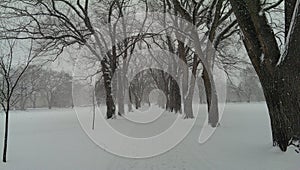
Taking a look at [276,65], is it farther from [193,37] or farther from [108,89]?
[108,89]

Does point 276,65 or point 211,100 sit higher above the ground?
point 276,65

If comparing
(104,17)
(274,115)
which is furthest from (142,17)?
(274,115)

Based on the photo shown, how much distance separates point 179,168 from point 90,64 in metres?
21.3

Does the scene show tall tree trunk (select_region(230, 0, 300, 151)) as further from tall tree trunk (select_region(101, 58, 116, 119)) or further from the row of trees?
tall tree trunk (select_region(101, 58, 116, 119))

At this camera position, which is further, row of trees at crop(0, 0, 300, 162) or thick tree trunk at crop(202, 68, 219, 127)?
thick tree trunk at crop(202, 68, 219, 127)

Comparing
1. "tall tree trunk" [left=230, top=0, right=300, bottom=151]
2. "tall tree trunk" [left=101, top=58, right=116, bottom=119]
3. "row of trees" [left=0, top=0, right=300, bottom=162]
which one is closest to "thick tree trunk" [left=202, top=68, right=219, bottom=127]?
"row of trees" [left=0, top=0, right=300, bottom=162]

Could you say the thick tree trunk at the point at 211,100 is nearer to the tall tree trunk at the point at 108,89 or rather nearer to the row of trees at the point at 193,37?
the row of trees at the point at 193,37

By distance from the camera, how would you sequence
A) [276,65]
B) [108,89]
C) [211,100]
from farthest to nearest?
1. [108,89]
2. [211,100]
3. [276,65]

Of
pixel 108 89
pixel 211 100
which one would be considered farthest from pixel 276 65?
pixel 108 89

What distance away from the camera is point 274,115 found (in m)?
7.03

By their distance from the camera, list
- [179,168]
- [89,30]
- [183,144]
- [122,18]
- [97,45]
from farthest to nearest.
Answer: [122,18] → [97,45] → [89,30] → [183,144] → [179,168]

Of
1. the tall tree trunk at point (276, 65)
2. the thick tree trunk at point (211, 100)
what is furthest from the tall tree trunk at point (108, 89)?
the tall tree trunk at point (276, 65)

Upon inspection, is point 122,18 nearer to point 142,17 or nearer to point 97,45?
point 142,17

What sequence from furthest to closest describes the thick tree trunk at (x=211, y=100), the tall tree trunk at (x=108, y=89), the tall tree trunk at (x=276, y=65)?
1. the tall tree trunk at (x=108, y=89)
2. the thick tree trunk at (x=211, y=100)
3. the tall tree trunk at (x=276, y=65)
